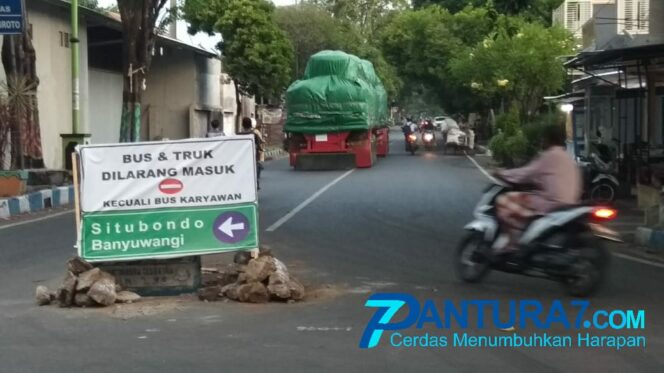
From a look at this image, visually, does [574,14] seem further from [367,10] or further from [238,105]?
[367,10]

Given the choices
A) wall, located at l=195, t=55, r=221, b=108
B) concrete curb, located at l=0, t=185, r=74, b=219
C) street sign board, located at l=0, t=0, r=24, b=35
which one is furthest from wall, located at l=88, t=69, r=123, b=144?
street sign board, located at l=0, t=0, r=24, b=35

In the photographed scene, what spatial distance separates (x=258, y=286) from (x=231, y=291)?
1.00 ft

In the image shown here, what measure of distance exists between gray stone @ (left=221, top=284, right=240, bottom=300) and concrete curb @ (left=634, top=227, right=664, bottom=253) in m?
6.27

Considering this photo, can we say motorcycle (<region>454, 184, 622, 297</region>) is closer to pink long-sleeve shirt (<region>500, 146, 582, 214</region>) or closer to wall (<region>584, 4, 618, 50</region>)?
pink long-sleeve shirt (<region>500, 146, 582, 214</region>)

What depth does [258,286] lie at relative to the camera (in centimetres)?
896

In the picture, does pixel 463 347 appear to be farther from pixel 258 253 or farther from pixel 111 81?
pixel 111 81

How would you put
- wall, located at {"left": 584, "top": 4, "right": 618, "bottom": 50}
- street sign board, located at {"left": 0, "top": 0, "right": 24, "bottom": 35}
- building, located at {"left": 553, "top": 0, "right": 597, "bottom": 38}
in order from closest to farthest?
1. street sign board, located at {"left": 0, "top": 0, "right": 24, "bottom": 35}
2. wall, located at {"left": 584, "top": 4, "right": 618, "bottom": 50}
3. building, located at {"left": 553, "top": 0, "right": 597, "bottom": 38}

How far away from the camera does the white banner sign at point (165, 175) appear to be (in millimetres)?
9211

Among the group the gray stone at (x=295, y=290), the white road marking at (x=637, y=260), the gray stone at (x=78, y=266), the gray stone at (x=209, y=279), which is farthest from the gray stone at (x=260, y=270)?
the white road marking at (x=637, y=260)

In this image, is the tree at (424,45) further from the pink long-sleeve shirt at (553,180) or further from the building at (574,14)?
the pink long-sleeve shirt at (553,180)

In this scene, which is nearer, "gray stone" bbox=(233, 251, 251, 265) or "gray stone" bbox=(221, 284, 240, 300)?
"gray stone" bbox=(221, 284, 240, 300)

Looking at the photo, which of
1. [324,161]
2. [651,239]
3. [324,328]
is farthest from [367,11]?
[324,328]

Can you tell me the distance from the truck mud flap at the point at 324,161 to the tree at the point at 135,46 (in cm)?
726

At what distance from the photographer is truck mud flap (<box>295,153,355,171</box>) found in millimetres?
31422
